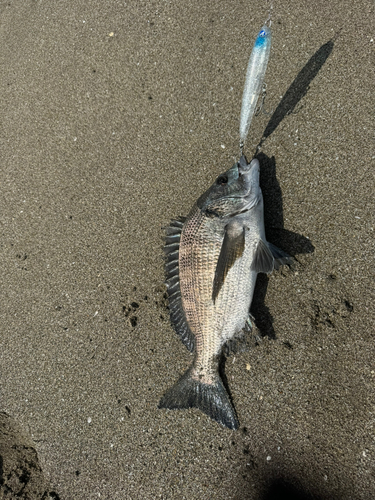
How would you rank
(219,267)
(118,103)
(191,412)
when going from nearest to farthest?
(219,267) → (191,412) → (118,103)

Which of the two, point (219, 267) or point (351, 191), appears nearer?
point (219, 267)

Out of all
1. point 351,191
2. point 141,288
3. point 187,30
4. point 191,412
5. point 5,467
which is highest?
point 187,30

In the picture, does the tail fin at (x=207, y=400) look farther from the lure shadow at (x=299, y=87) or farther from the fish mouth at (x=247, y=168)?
the lure shadow at (x=299, y=87)

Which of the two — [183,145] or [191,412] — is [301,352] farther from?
[183,145]

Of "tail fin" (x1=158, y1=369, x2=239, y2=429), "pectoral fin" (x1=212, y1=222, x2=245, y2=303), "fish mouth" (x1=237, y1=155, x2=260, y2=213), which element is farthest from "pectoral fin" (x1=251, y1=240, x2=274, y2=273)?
"tail fin" (x1=158, y1=369, x2=239, y2=429)

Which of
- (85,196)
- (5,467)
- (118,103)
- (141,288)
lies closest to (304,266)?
(141,288)

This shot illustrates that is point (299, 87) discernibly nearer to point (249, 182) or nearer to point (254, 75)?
point (254, 75)

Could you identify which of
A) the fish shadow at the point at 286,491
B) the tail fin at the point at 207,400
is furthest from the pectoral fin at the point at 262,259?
the fish shadow at the point at 286,491
